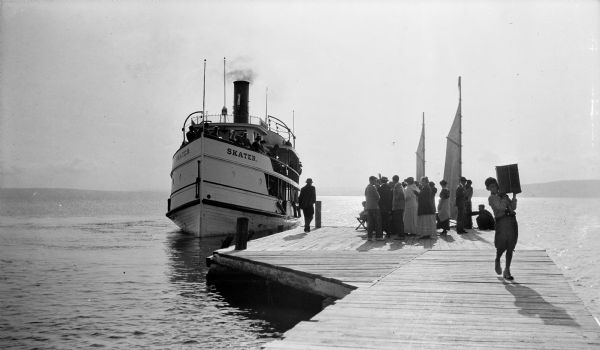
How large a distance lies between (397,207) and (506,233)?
279 inches

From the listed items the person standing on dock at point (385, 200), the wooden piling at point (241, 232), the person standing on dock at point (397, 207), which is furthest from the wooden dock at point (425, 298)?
the person standing on dock at point (385, 200)

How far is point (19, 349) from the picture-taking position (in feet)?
29.4

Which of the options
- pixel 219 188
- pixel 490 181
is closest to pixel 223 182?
pixel 219 188

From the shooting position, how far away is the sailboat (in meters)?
22.7

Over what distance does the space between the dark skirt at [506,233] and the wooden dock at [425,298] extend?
1.74 ft

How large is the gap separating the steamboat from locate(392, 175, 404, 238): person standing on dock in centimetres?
1108

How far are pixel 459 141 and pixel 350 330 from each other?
19586 mm

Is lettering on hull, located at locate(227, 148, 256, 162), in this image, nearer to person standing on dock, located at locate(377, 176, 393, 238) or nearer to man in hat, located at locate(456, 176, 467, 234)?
person standing on dock, located at locate(377, 176, 393, 238)

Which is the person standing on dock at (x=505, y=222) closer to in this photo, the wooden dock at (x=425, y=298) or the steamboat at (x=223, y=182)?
the wooden dock at (x=425, y=298)

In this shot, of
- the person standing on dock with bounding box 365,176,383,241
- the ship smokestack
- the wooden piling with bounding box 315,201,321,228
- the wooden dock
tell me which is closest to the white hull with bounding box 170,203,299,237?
the wooden piling with bounding box 315,201,321,228

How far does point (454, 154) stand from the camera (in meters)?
23.7

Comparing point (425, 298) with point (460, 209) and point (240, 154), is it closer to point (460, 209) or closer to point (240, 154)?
point (460, 209)

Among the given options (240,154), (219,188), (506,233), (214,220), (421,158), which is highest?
(421,158)

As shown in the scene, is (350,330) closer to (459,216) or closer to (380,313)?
(380,313)
